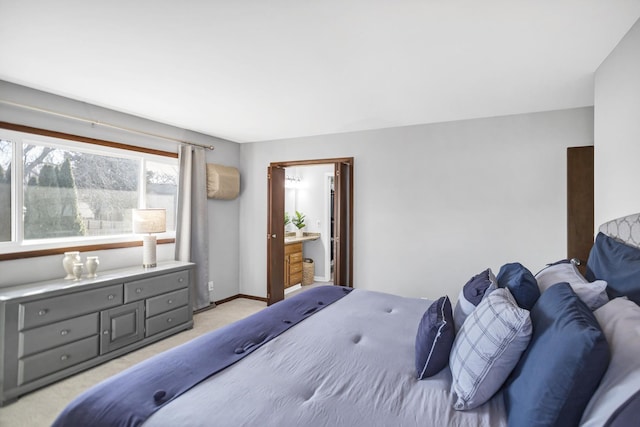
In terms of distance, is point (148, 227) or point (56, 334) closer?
point (56, 334)

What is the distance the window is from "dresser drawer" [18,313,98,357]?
78cm

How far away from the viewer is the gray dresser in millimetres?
2455

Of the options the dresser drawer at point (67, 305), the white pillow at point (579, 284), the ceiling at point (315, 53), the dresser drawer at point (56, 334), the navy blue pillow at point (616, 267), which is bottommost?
the dresser drawer at point (56, 334)

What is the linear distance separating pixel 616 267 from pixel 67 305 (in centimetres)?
374

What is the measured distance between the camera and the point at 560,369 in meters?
0.91

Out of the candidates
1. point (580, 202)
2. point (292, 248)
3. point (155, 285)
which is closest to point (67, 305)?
point (155, 285)

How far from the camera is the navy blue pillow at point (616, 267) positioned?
1.29 metres

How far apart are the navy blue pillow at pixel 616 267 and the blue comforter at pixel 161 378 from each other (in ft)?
5.43

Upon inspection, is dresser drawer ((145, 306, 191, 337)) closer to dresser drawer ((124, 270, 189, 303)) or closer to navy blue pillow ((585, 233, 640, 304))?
dresser drawer ((124, 270, 189, 303))

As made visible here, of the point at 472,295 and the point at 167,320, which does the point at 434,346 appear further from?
the point at 167,320

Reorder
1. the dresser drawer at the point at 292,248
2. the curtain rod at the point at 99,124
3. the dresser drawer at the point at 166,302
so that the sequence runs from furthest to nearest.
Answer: the dresser drawer at the point at 292,248
the dresser drawer at the point at 166,302
the curtain rod at the point at 99,124

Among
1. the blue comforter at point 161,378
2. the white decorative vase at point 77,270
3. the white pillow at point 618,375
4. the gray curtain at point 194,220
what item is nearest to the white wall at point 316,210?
the gray curtain at point 194,220

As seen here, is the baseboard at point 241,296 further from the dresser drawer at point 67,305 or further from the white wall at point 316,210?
the dresser drawer at point 67,305

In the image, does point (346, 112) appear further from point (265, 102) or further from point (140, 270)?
point (140, 270)
